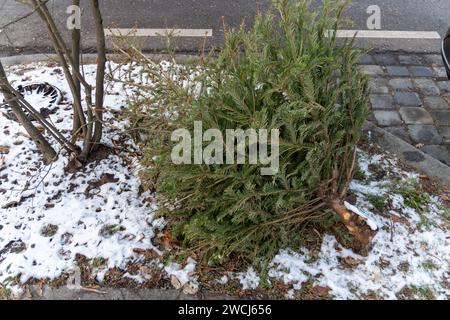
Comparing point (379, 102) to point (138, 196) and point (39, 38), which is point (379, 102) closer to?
point (138, 196)

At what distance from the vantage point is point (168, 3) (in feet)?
17.7

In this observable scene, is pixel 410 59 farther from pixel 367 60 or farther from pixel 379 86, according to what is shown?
pixel 379 86

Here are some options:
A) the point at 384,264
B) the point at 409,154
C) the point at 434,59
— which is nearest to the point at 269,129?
the point at 384,264

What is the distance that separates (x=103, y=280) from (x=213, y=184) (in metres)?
0.85

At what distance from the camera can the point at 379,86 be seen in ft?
12.8

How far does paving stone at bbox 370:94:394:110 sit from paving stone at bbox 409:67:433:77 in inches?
21.9

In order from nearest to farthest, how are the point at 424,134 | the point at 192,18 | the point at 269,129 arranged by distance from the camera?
the point at 269,129 < the point at 424,134 < the point at 192,18

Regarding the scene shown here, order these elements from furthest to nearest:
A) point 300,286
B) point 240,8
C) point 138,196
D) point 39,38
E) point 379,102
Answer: point 240,8 → point 39,38 → point 379,102 → point 138,196 → point 300,286

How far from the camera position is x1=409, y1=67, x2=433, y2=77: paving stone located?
160 inches

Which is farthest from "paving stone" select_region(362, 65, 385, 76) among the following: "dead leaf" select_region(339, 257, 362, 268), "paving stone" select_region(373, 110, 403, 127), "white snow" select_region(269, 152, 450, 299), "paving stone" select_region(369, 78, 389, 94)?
"dead leaf" select_region(339, 257, 362, 268)

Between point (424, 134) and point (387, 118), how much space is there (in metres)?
0.32

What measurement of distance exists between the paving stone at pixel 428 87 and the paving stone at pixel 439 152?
75 cm
